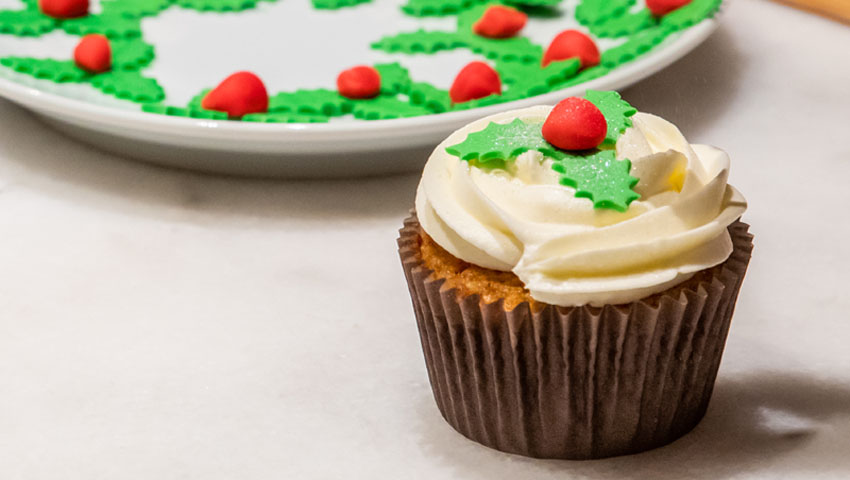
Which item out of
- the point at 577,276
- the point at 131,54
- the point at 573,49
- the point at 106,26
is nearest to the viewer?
the point at 577,276

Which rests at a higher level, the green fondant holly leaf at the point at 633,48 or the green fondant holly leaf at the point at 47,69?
the green fondant holly leaf at the point at 633,48

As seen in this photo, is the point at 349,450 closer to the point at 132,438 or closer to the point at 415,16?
the point at 132,438

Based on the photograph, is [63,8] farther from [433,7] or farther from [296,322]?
[296,322]

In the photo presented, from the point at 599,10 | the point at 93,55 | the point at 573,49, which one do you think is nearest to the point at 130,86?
the point at 93,55

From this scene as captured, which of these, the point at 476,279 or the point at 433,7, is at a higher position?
the point at 476,279

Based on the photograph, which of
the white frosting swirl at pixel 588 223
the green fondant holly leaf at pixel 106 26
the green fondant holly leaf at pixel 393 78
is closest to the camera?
the white frosting swirl at pixel 588 223

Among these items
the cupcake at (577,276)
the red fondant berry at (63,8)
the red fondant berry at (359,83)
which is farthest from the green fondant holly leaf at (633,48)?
the red fondant berry at (63,8)

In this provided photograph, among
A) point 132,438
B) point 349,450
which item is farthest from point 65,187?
point 349,450

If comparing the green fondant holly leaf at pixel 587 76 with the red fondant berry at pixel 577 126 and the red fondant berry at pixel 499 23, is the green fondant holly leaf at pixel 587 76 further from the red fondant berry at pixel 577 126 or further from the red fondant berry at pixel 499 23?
the red fondant berry at pixel 577 126
